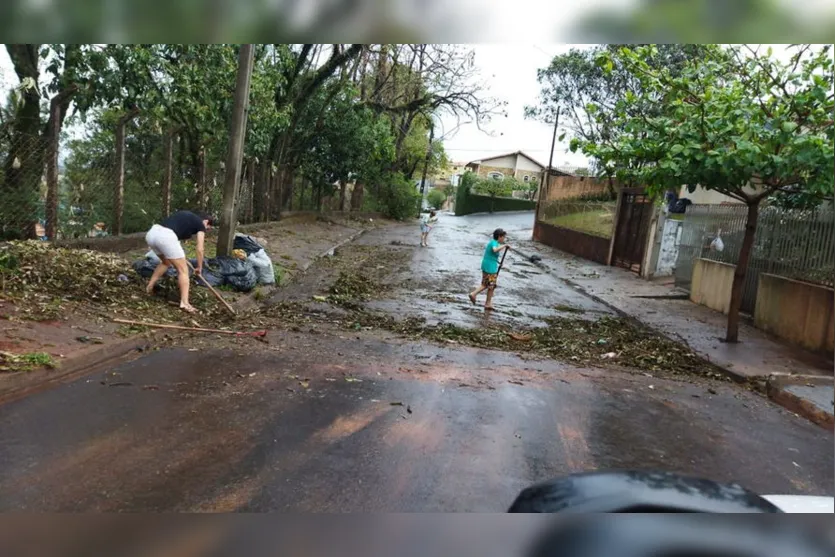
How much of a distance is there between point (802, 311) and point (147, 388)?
8.72 m

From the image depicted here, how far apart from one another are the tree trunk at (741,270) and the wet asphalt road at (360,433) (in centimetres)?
230

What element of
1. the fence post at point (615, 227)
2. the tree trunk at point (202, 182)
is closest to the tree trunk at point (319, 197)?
the tree trunk at point (202, 182)

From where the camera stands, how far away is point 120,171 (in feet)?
31.8

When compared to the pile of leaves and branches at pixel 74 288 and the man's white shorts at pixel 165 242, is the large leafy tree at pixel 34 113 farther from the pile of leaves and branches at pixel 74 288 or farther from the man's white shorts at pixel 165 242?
the man's white shorts at pixel 165 242

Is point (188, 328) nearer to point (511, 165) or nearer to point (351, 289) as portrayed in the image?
point (351, 289)

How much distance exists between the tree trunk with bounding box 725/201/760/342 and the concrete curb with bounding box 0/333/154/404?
25.4 feet

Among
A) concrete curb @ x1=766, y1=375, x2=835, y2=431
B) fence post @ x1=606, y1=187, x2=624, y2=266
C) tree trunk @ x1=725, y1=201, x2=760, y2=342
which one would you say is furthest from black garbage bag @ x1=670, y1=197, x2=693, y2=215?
concrete curb @ x1=766, y1=375, x2=835, y2=431

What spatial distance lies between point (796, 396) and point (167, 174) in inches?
422

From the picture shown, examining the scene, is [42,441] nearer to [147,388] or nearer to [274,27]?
[147,388]

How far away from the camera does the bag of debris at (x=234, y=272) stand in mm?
8625

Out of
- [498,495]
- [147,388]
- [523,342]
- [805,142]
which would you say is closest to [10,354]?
[147,388]

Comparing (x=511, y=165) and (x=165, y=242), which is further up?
(x=511, y=165)

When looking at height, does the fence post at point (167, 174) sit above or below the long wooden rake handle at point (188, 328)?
above

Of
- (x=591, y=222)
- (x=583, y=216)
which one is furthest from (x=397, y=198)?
(x=591, y=222)
